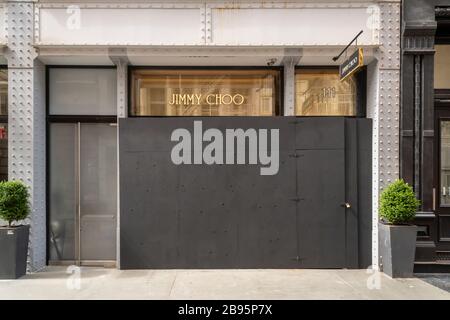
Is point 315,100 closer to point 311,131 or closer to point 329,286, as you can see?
point 311,131

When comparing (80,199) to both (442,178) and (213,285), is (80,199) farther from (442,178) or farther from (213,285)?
(442,178)

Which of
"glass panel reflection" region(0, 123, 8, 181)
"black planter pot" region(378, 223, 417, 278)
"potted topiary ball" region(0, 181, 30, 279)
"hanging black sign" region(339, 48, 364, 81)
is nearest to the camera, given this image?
"hanging black sign" region(339, 48, 364, 81)

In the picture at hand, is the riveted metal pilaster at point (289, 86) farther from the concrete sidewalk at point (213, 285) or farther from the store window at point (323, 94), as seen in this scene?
the concrete sidewalk at point (213, 285)

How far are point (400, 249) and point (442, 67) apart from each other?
12.8 feet

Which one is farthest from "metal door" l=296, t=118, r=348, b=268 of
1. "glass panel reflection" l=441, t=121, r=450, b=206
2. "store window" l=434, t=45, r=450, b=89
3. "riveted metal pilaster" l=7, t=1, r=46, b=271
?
"riveted metal pilaster" l=7, t=1, r=46, b=271

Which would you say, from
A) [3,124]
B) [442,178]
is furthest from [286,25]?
[3,124]

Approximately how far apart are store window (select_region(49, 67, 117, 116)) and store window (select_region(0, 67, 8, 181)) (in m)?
0.88

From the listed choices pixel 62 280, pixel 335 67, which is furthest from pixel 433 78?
pixel 62 280

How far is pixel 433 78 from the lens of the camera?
810 cm

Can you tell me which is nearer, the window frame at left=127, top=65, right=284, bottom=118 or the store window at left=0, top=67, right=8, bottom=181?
the store window at left=0, top=67, right=8, bottom=181

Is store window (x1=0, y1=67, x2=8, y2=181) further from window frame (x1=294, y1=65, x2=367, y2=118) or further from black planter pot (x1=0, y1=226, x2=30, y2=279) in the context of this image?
window frame (x1=294, y1=65, x2=367, y2=118)

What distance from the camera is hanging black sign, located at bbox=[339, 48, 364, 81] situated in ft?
22.6

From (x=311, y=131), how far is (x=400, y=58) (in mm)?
2215

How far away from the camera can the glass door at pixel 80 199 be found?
8.52 meters
